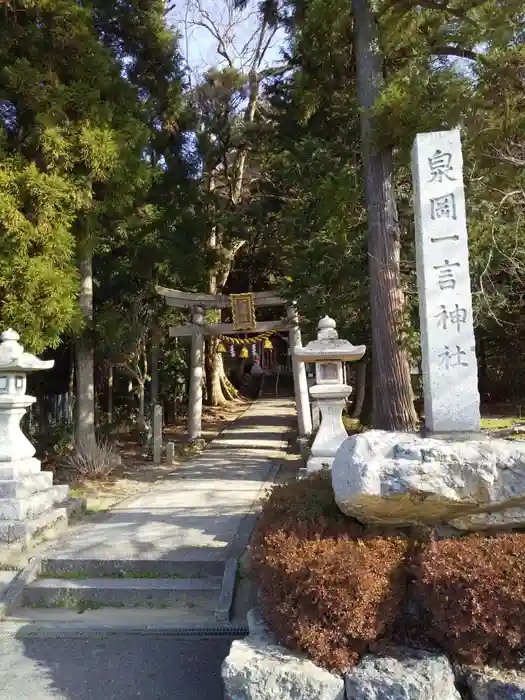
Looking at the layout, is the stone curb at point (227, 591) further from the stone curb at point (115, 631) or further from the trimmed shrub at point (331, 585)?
the trimmed shrub at point (331, 585)

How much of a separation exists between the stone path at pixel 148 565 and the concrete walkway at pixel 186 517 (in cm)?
1

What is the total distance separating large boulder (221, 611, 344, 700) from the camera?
3014 millimetres

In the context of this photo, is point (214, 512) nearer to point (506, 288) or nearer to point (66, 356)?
point (506, 288)

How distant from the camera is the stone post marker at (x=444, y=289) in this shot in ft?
14.8

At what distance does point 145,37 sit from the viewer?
11.3m

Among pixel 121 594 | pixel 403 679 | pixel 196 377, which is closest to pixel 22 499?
pixel 121 594

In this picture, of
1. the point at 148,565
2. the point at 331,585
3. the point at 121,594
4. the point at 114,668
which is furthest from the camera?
the point at 148,565

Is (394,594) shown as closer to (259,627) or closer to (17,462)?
(259,627)

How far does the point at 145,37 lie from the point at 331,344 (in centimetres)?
827

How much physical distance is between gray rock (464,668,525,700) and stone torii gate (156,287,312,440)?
10011 millimetres

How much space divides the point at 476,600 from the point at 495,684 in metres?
0.43

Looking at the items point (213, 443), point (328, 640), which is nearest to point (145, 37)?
point (213, 443)

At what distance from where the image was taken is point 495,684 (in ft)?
9.81

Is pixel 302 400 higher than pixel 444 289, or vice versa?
pixel 444 289
